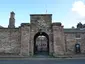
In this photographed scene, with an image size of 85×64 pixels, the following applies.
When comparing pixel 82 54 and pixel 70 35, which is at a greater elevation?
pixel 70 35

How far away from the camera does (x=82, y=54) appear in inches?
1244

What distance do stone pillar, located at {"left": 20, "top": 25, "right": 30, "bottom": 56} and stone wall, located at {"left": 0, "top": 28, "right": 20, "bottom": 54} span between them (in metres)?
1.16

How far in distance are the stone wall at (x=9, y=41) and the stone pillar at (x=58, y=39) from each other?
7432 mm

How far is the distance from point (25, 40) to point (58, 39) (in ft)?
21.6

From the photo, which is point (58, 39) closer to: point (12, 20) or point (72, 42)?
point (72, 42)

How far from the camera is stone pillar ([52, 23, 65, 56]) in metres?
29.8

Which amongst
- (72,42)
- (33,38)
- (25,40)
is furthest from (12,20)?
(72,42)

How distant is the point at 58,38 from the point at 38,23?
5.10 metres

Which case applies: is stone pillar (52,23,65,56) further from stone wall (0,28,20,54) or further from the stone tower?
the stone tower

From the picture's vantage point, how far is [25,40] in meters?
30.1

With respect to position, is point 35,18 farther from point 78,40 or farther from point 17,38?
point 78,40

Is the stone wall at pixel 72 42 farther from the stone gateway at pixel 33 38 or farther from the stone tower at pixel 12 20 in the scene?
the stone tower at pixel 12 20

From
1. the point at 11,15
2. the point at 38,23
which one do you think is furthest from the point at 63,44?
the point at 11,15

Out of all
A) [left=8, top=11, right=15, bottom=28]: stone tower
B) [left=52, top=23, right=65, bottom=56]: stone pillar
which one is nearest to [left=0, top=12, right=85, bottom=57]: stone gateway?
[left=52, top=23, right=65, bottom=56]: stone pillar
